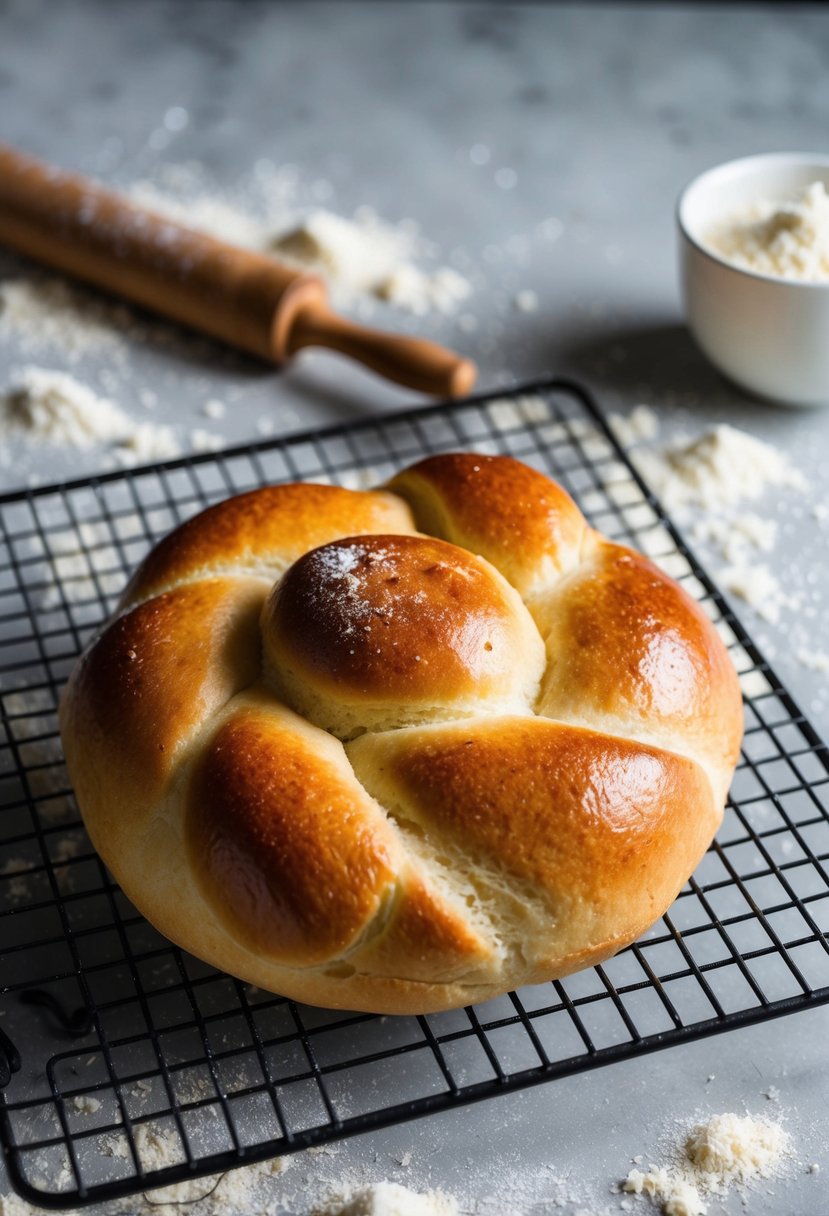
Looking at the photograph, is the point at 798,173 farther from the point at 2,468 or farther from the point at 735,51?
the point at 2,468

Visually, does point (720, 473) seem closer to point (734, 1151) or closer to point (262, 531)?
point (262, 531)

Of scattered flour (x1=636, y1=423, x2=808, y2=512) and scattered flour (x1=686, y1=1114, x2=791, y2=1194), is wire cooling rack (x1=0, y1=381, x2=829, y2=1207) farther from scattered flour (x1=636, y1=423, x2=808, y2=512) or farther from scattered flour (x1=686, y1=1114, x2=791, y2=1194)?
scattered flour (x1=636, y1=423, x2=808, y2=512)

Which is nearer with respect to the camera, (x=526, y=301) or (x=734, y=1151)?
(x=734, y=1151)

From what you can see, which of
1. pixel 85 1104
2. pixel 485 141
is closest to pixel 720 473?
pixel 485 141

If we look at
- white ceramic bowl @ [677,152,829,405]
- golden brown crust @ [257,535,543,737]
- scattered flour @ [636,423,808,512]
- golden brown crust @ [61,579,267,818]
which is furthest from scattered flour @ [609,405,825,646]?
golden brown crust @ [61,579,267,818]

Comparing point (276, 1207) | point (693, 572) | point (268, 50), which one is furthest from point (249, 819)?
point (268, 50)

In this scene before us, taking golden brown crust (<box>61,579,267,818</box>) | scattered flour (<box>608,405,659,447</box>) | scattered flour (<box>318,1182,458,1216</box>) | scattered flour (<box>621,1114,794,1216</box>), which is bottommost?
scattered flour (<box>318,1182,458,1216</box>)
